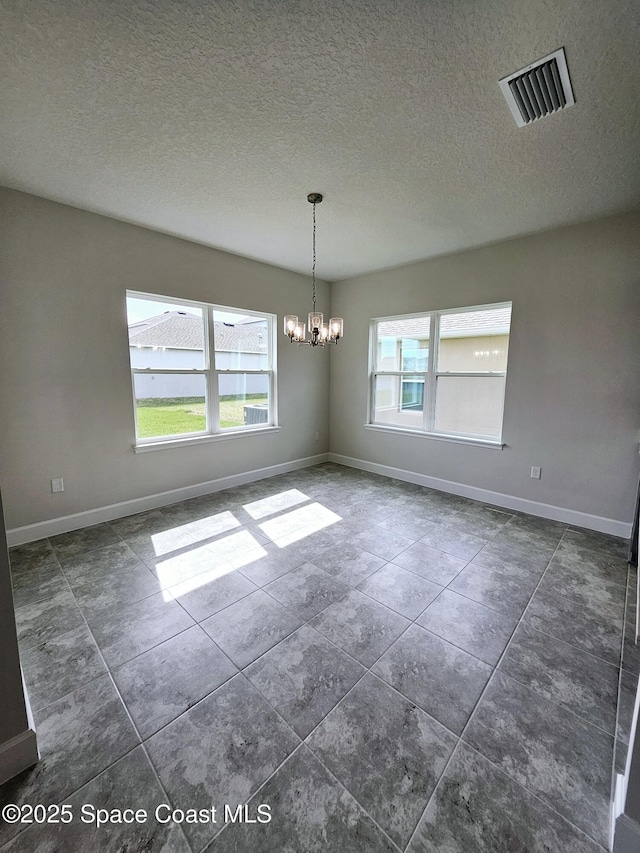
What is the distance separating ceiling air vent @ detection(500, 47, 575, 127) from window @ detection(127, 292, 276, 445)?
323 centimetres

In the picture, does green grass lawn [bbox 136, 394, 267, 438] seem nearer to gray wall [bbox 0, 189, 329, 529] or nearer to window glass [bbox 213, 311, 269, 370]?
gray wall [bbox 0, 189, 329, 529]

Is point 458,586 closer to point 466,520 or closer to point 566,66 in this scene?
point 466,520

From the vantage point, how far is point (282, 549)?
292 centimetres

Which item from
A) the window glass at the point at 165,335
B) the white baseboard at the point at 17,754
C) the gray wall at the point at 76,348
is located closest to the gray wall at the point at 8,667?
the white baseboard at the point at 17,754

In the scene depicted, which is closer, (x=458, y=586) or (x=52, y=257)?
(x=458, y=586)

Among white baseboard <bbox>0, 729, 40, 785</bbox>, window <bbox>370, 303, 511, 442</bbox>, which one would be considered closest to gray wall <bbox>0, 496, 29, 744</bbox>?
white baseboard <bbox>0, 729, 40, 785</bbox>

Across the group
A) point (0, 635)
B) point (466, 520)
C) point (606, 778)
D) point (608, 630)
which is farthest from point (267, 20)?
point (466, 520)

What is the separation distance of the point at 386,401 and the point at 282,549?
9.33 feet

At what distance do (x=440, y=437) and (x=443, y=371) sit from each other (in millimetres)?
830

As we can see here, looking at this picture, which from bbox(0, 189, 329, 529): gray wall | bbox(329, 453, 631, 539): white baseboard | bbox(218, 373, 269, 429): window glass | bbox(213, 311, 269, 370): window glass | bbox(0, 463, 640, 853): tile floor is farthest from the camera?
bbox(218, 373, 269, 429): window glass

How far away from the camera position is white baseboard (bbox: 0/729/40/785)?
124 centimetres

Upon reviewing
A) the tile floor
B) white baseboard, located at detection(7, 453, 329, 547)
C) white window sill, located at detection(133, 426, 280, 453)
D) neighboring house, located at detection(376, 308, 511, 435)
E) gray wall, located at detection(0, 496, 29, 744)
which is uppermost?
neighboring house, located at detection(376, 308, 511, 435)

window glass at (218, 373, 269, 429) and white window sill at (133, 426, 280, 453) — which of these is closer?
white window sill at (133, 426, 280, 453)

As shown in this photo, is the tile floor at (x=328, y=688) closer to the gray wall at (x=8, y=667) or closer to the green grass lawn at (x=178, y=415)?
the gray wall at (x=8, y=667)
